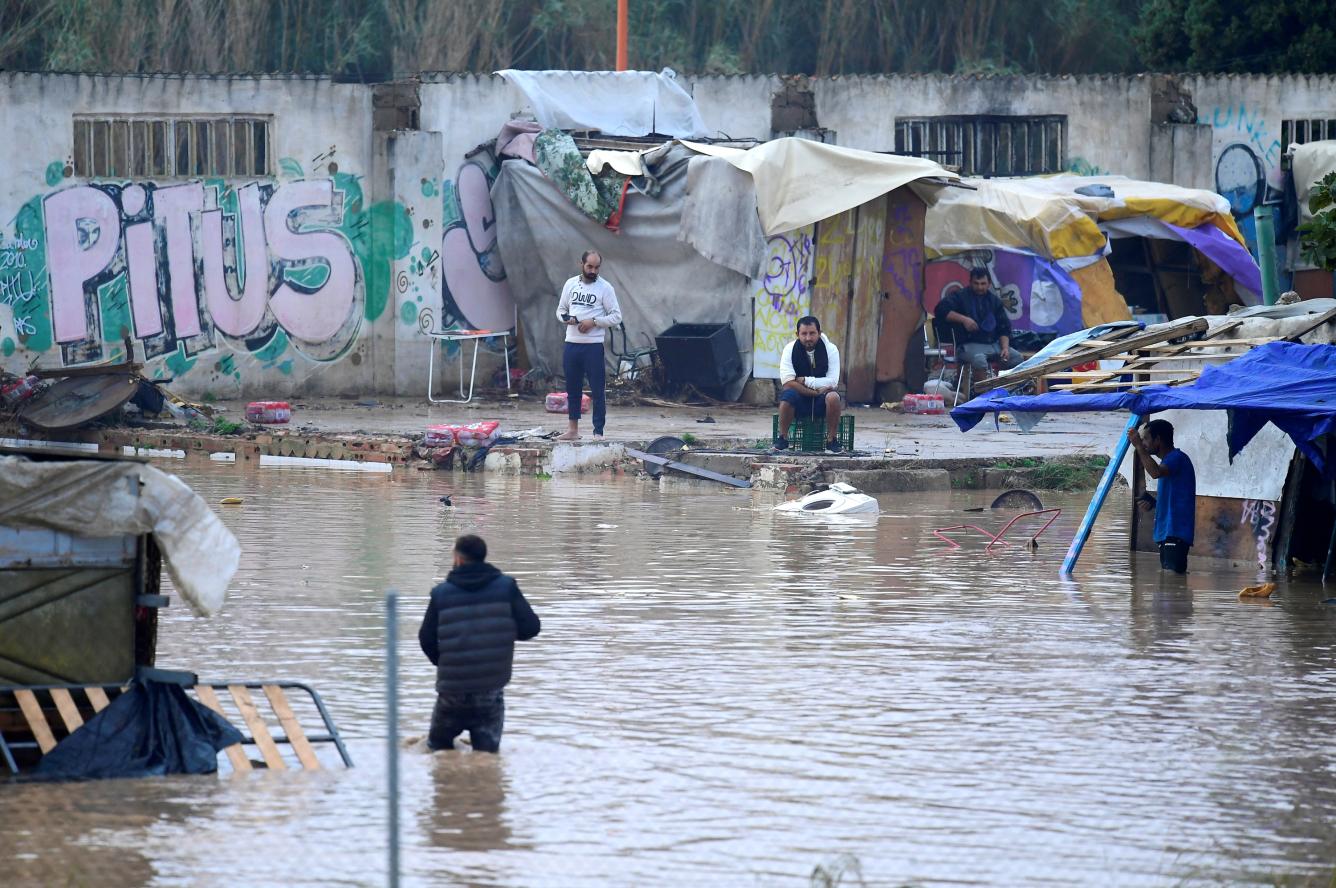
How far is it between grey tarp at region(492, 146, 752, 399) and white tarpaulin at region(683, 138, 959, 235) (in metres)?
0.96

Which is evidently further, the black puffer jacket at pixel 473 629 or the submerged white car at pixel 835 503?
the submerged white car at pixel 835 503

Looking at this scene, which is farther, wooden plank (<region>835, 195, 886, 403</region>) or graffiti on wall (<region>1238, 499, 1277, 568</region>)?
wooden plank (<region>835, 195, 886, 403</region>)

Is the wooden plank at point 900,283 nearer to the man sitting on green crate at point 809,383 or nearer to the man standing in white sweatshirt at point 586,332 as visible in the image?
the man sitting on green crate at point 809,383

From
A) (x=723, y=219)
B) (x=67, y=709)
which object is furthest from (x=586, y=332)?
(x=67, y=709)

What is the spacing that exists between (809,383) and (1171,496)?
5.56 meters

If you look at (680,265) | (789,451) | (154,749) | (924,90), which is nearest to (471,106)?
(680,265)

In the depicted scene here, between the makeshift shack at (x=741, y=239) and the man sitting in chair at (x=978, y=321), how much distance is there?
607mm

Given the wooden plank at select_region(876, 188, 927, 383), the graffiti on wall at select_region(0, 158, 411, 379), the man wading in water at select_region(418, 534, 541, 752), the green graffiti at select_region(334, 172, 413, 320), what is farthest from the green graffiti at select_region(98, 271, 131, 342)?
the man wading in water at select_region(418, 534, 541, 752)

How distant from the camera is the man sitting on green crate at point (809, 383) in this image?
728 inches

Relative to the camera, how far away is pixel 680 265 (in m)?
24.1

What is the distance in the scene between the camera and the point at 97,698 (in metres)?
7.77

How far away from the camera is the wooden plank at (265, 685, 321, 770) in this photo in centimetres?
777

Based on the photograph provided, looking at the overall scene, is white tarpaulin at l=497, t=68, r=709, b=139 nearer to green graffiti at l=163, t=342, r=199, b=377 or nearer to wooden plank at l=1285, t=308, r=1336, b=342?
green graffiti at l=163, t=342, r=199, b=377

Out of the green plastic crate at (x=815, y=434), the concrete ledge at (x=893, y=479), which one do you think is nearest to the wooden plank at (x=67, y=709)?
the concrete ledge at (x=893, y=479)
